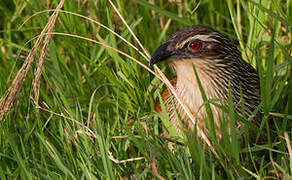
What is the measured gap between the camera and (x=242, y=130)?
10.6ft

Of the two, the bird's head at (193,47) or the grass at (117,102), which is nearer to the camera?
the grass at (117,102)

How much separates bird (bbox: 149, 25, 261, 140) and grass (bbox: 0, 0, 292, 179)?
8.6 inches

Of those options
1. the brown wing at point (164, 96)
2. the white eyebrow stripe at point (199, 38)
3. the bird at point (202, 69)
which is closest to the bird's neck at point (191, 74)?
the bird at point (202, 69)

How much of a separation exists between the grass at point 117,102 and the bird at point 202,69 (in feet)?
0.72

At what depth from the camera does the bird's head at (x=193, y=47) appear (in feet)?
11.7

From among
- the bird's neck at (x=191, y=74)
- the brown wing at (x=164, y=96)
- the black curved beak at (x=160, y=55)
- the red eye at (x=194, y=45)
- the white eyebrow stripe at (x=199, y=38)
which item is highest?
the white eyebrow stripe at (x=199, y=38)

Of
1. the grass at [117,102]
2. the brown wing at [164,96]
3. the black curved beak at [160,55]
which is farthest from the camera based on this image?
the brown wing at [164,96]

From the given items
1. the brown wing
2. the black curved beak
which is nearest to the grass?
the brown wing

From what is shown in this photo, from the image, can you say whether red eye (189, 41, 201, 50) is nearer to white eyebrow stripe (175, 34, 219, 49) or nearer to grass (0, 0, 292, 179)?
white eyebrow stripe (175, 34, 219, 49)

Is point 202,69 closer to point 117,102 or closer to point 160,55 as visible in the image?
point 160,55

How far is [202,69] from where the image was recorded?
3635 mm

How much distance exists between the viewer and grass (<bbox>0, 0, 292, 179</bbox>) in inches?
122

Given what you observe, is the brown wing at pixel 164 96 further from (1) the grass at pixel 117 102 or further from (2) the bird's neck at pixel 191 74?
(2) the bird's neck at pixel 191 74

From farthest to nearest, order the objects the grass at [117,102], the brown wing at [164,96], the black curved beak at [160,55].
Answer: the brown wing at [164,96] → the black curved beak at [160,55] → the grass at [117,102]
